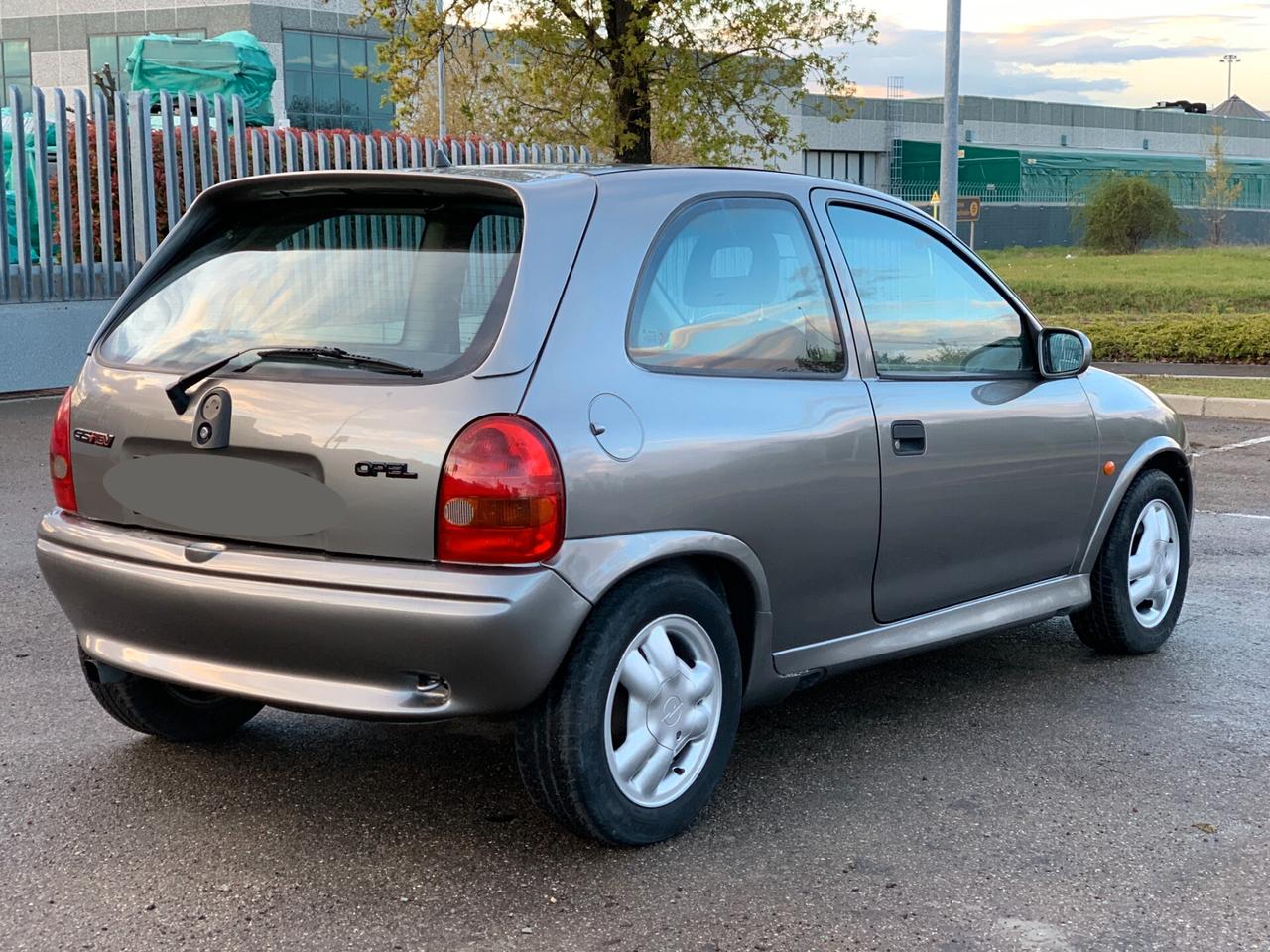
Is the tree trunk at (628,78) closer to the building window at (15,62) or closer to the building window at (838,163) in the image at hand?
the building window at (15,62)

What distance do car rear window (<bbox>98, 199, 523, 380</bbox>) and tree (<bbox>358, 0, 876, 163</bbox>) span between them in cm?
1486

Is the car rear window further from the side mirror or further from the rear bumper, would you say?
the side mirror

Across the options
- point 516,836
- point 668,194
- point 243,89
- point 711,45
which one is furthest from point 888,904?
point 243,89

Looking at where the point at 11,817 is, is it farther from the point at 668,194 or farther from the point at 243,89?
the point at 243,89

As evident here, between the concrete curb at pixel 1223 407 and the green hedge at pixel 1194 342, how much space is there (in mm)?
4500

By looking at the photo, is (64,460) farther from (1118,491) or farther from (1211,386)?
(1211,386)

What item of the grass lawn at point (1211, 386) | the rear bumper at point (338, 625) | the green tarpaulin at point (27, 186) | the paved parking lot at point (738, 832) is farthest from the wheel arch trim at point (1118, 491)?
the green tarpaulin at point (27, 186)

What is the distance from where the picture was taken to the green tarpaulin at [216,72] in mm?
20031

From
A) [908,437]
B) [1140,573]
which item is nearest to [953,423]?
[908,437]

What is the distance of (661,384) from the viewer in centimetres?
379

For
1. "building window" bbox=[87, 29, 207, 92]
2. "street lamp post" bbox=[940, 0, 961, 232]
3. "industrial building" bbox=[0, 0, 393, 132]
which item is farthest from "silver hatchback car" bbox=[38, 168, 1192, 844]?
"building window" bbox=[87, 29, 207, 92]

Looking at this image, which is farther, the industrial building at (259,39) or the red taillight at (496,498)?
the industrial building at (259,39)

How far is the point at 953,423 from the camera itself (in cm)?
463

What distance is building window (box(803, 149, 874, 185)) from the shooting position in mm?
75188
